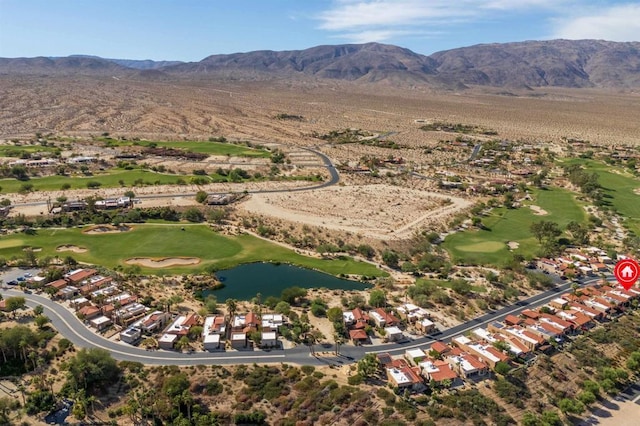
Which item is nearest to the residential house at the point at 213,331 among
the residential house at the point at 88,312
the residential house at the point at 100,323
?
the residential house at the point at 100,323

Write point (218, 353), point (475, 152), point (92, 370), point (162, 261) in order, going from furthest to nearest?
point (475, 152), point (162, 261), point (218, 353), point (92, 370)

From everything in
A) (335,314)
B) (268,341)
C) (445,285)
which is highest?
(335,314)

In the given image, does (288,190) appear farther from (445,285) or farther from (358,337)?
(358,337)

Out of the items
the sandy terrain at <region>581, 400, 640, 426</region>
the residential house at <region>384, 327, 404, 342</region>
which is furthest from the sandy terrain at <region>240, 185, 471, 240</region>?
the sandy terrain at <region>581, 400, 640, 426</region>

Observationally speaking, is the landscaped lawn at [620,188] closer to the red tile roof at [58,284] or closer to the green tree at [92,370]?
the green tree at [92,370]

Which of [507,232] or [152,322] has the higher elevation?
[507,232]

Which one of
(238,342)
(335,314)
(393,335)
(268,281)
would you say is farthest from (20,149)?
(393,335)

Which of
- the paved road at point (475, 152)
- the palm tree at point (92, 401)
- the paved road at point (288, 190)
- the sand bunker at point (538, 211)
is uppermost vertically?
the paved road at point (475, 152)
